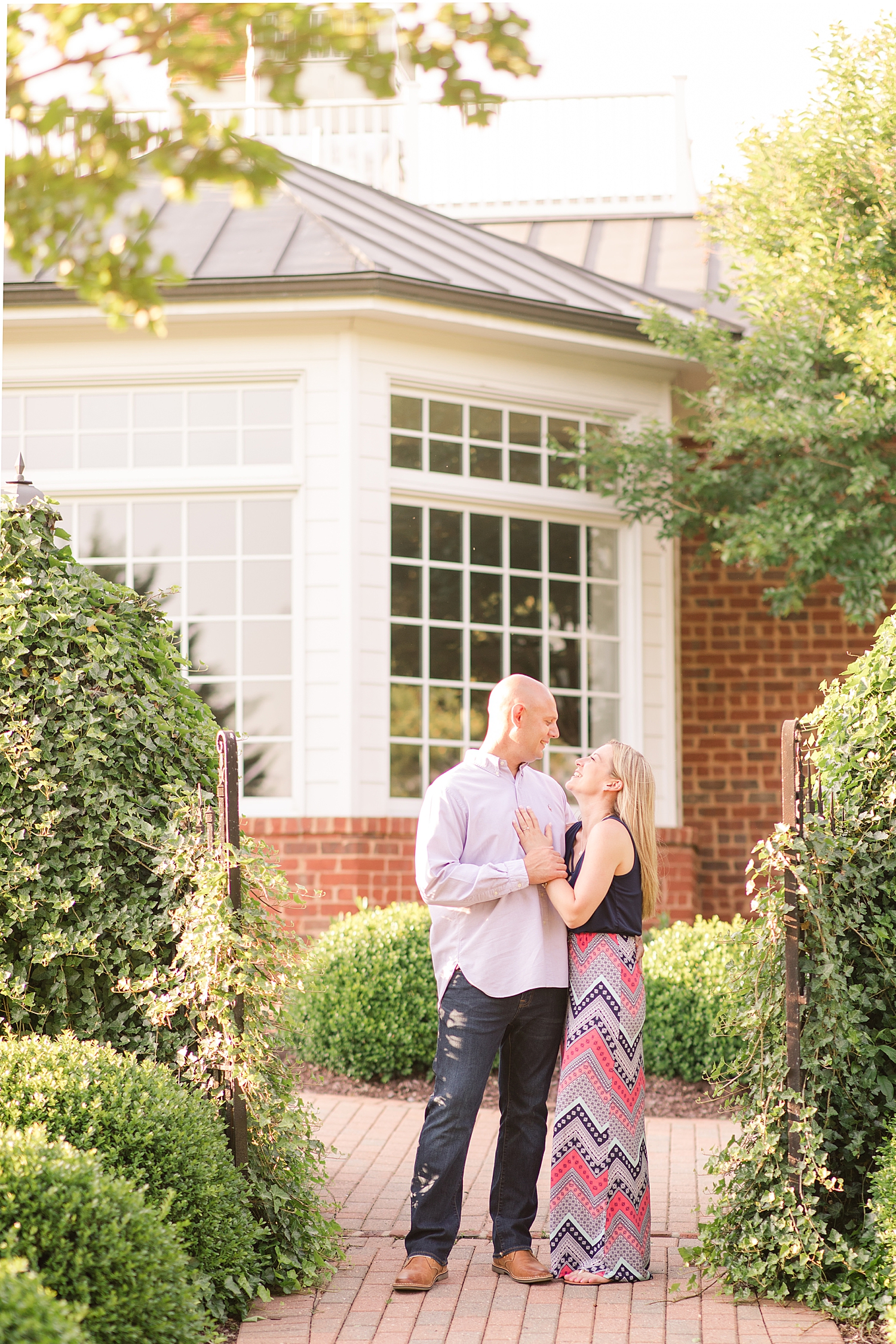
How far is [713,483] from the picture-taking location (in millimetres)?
8953

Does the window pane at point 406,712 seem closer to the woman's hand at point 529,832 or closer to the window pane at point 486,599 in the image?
the window pane at point 486,599

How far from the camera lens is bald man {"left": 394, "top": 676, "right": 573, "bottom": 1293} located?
4059 mm

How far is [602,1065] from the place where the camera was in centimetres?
414

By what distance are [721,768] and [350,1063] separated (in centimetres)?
449

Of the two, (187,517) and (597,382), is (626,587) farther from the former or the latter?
(187,517)

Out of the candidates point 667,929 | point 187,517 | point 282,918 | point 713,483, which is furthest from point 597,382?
point 282,918

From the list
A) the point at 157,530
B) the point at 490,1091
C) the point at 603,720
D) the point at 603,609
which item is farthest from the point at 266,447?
the point at 490,1091

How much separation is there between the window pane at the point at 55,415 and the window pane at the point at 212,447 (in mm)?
855

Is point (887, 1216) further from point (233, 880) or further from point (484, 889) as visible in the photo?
point (233, 880)

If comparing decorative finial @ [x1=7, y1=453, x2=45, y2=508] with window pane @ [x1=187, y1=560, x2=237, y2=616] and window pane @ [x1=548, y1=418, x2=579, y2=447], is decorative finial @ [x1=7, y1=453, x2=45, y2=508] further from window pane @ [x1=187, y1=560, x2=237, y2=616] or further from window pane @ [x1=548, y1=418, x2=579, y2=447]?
window pane @ [x1=548, y1=418, x2=579, y2=447]

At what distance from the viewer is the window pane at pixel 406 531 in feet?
29.0

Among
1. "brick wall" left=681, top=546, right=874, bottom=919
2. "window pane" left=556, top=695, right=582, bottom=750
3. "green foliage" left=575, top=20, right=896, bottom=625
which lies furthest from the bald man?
"brick wall" left=681, top=546, right=874, bottom=919

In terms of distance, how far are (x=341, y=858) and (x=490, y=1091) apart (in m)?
1.83

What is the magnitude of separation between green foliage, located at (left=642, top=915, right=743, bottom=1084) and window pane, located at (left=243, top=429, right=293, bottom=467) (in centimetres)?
401
